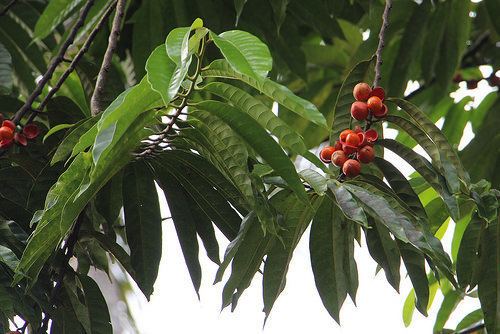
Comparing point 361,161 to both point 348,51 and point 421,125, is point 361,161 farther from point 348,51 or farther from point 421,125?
point 348,51

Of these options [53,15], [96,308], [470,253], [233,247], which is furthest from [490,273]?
[53,15]

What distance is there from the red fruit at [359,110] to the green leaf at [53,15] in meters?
0.65

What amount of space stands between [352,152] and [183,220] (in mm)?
261

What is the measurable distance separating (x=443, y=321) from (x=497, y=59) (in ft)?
3.22

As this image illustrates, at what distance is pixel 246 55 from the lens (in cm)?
77

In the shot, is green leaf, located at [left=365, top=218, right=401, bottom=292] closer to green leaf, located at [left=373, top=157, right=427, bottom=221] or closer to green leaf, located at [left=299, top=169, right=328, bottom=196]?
green leaf, located at [left=373, top=157, right=427, bottom=221]

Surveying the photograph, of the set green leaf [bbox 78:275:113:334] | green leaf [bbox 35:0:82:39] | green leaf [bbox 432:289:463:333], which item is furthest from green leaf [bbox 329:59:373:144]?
green leaf [bbox 432:289:463:333]

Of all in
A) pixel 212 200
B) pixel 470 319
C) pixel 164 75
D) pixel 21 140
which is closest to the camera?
pixel 164 75

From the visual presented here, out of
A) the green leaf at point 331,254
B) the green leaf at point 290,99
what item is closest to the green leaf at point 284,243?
the green leaf at point 331,254

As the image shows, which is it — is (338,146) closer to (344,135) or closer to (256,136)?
(344,135)

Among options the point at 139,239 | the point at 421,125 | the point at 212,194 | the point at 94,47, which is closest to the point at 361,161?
the point at 421,125

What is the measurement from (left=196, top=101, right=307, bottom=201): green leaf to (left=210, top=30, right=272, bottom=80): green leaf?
0.27 feet

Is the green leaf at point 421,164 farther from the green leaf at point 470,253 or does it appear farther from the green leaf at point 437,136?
the green leaf at point 470,253

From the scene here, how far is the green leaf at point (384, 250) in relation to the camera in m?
1.06
